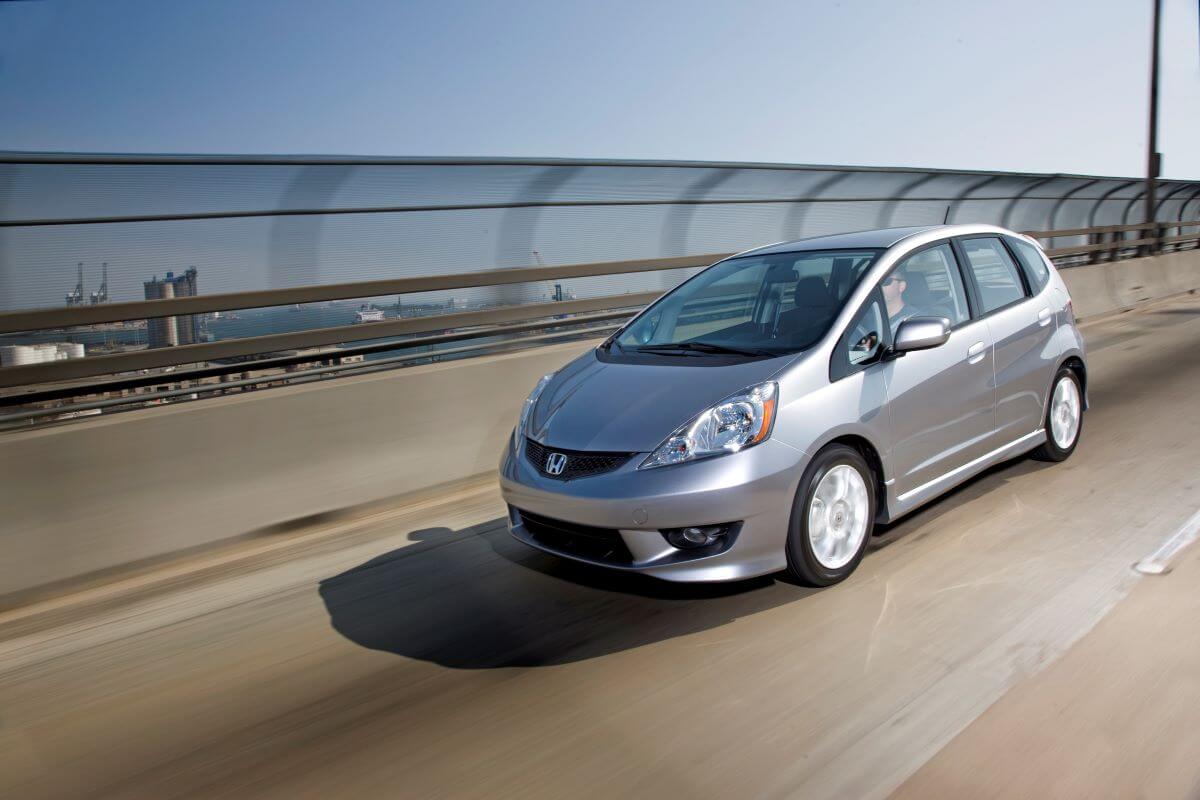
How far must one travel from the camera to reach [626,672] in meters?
3.75

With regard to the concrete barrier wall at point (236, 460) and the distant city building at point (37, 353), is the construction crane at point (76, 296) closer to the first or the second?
the distant city building at point (37, 353)

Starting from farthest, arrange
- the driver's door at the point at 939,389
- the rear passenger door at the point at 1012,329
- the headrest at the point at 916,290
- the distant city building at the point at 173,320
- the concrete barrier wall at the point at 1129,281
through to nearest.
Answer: the concrete barrier wall at the point at 1129,281, the distant city building at the point at 173,320, the rear passenger door at the point at 1012,329, the headrest at the point at 916,290, the driver's door at the point at 939,389

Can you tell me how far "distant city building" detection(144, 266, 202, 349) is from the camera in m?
5.85

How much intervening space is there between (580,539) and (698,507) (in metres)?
0.60

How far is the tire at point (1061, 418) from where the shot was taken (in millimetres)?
6141

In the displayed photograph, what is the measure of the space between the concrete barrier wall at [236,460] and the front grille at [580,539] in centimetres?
224

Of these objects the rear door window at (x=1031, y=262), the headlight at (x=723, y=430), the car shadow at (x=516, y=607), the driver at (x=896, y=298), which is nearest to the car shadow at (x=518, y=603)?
the car shadow at (x=516, y=607)

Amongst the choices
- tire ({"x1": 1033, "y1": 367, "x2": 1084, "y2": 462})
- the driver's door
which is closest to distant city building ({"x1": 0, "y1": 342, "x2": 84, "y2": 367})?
the driver's door

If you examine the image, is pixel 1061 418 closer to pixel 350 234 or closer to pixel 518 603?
pixel 518 603

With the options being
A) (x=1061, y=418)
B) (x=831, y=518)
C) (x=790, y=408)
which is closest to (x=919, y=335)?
(x=790, y=408)

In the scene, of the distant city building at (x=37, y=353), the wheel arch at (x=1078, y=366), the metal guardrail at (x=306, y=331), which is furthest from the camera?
the wheel arch at (x=1078, y=366)

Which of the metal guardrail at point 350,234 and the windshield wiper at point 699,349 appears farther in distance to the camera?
the metal guardrail at point 350,234

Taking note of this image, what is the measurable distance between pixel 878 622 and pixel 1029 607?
650 millimetres

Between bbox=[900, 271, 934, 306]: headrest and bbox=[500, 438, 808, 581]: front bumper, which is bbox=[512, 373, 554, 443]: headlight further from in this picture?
bbox=[900, 271, 934, 306]: headrest
